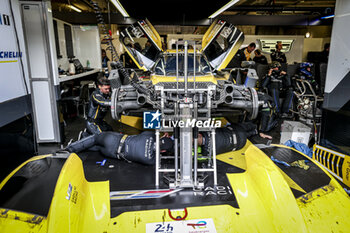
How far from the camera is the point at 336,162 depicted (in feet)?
A: 10.4

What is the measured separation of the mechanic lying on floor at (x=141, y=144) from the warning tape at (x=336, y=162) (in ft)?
3.36

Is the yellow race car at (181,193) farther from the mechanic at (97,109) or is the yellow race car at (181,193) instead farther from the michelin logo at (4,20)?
the michelin logo at (4,20)

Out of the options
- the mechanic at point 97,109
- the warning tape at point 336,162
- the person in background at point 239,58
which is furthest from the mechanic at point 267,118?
the mechanic at point 97,109

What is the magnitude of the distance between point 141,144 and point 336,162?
8.00ft

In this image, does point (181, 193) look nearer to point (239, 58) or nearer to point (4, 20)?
point (4, 20)

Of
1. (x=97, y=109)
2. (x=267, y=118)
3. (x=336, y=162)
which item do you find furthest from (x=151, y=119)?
(x=267, y=118)

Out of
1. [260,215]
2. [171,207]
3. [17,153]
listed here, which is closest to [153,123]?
[171,207]

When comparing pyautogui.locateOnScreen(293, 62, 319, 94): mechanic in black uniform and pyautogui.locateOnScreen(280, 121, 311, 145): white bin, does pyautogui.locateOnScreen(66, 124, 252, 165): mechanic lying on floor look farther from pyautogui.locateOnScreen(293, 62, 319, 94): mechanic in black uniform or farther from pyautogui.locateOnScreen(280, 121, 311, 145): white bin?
pyautogui.locateOnScreen(293, 62, 319, 94): mechanic in black uniform

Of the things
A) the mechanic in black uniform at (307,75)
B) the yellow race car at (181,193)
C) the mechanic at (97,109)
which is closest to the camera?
the yellow race car at (181,193)

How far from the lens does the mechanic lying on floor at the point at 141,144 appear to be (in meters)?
3.06

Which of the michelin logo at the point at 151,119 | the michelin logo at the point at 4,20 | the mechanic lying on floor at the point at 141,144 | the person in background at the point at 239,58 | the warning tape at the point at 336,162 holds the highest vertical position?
the michelin logo at the point at 4,20

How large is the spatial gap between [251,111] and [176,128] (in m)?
0.94

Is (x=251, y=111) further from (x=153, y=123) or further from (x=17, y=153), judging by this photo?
(x=17, y=153)

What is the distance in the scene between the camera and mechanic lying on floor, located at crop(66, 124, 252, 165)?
3.06 metres
